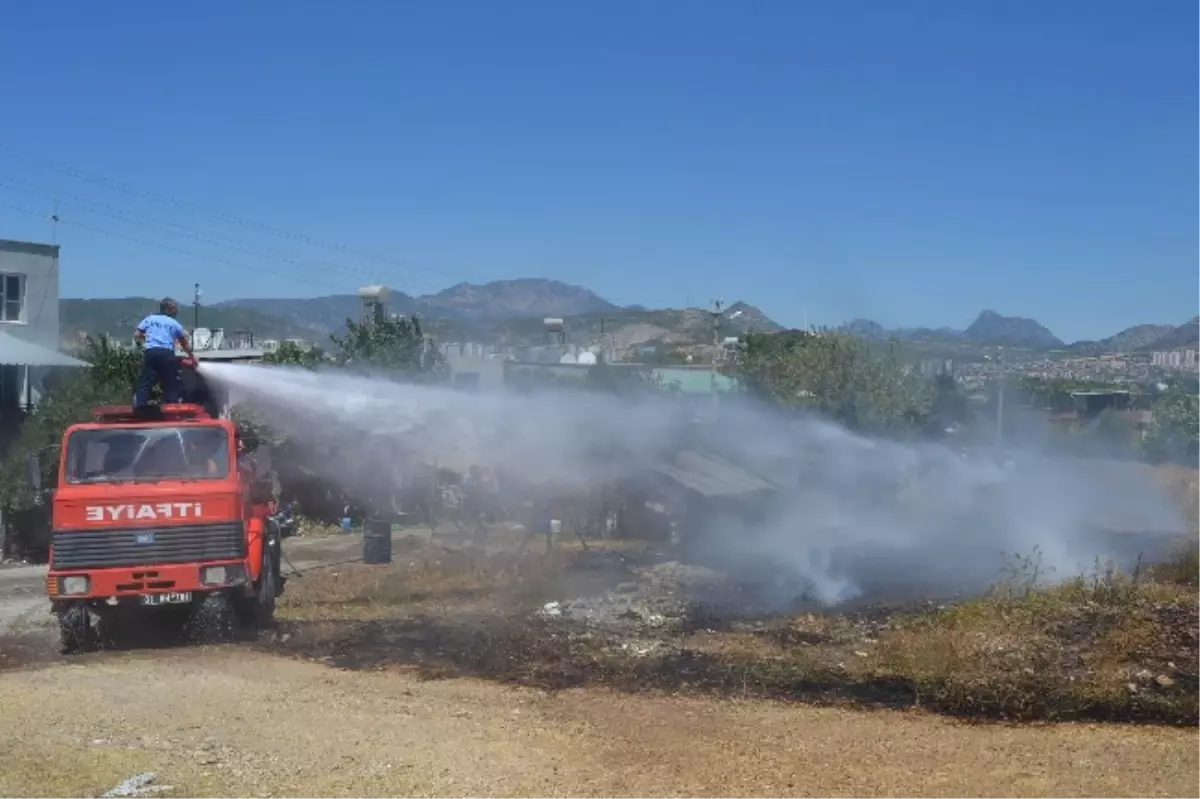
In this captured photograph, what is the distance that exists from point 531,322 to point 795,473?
158 ft

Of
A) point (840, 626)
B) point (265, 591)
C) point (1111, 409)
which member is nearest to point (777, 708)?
point (840, 626)

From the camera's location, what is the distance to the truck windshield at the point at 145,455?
1344cm

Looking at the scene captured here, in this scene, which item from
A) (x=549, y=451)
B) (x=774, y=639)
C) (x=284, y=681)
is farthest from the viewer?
(x=549, y=451)

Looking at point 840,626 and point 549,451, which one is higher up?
point 549,451

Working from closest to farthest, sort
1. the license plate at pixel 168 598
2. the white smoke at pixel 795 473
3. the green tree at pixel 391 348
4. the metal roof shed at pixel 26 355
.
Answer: the license plate at pixel 168 598, the white smoke at pixel 795 473, the green tree at pixel 391 348, the metal roof shed at pixel 26 355

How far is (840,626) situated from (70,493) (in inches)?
383

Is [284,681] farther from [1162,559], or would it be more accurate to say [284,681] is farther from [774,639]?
[1162,559]

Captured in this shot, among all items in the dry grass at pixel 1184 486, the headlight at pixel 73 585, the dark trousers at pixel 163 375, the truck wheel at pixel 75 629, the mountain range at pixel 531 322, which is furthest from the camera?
the mountain range at pixel 531 322

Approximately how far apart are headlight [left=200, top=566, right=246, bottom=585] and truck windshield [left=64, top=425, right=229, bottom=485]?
1098 millimetres

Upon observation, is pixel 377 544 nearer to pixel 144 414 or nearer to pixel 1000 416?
pixel 144 414

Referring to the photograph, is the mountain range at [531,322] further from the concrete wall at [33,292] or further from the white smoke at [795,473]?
the white smoke at [795,473]

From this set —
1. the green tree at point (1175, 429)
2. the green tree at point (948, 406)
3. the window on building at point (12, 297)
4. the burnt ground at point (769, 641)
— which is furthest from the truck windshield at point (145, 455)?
the green tree at point (1175, 429)

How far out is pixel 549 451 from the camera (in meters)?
24.7

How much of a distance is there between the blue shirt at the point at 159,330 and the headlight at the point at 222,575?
3556 mm
